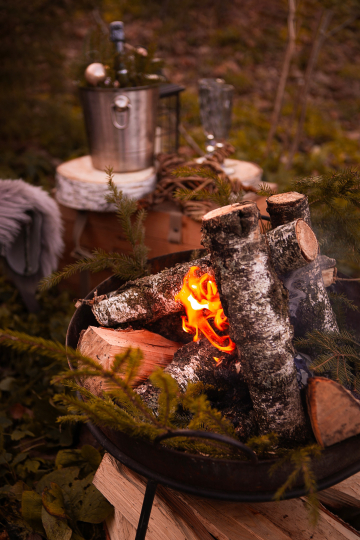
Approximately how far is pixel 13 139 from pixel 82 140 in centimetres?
83

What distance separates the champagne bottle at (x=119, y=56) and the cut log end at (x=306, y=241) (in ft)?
4.73

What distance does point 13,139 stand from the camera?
14.8 feet

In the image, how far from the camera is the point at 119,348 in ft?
3.63

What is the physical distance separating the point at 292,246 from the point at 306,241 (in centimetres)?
4

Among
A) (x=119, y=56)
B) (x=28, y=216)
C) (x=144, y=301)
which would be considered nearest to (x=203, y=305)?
(x=144, y=301)

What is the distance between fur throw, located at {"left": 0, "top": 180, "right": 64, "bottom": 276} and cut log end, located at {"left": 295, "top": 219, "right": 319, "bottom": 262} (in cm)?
146

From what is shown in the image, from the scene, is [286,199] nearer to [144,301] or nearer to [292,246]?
[292,246]

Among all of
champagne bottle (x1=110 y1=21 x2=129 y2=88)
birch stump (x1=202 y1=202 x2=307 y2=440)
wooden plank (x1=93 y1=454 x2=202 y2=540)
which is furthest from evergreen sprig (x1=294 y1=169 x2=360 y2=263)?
champagne bottle (x1=110 y1=21 x2=129 y2=88)

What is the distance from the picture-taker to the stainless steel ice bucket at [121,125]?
6.30 feet

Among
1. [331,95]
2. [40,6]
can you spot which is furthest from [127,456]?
[331,95]

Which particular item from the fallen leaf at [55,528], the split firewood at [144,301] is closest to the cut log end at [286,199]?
the split firewood at [144,301]

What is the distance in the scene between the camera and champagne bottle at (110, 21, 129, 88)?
77.8 inches

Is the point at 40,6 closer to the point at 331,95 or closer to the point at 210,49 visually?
the point at 210,49

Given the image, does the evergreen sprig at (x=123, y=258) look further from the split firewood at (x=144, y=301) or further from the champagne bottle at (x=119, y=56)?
the champagne bottle at (x=119, y=56)
